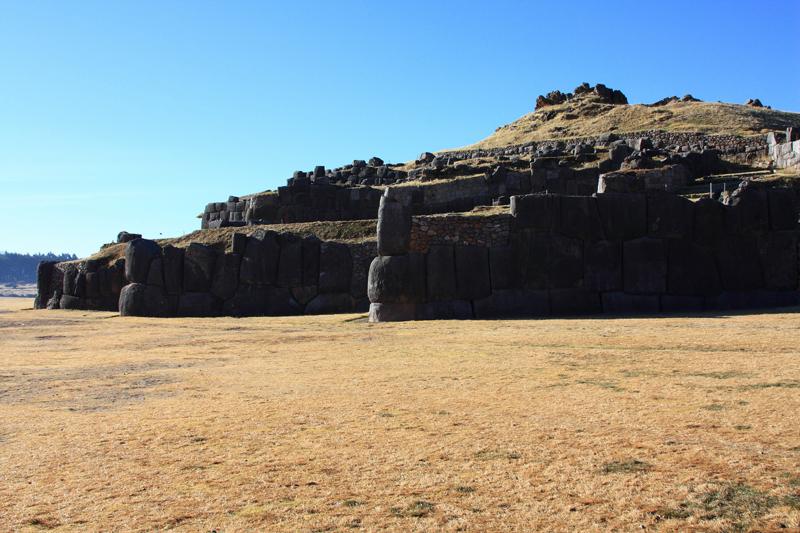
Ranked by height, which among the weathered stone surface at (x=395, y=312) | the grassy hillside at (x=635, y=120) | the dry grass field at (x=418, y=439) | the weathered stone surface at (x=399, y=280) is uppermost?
the grassy hillside at (x=635, y=120)

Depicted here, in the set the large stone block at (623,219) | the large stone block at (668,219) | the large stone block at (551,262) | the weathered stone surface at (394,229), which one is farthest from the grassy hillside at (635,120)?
the weathered stone surface at (394,229)

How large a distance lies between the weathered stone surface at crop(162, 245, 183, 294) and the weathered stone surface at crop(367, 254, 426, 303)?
1063 centimetres

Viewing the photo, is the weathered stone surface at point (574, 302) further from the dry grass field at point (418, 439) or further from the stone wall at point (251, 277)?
the stone wall at point (251, 277)

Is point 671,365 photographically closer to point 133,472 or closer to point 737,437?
point 737,437

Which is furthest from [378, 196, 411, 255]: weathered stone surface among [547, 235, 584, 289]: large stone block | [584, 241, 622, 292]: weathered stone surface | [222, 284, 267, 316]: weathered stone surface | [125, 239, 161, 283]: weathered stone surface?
[125, 239, 161, 283]: weathered stone surface

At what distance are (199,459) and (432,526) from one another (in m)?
2.69

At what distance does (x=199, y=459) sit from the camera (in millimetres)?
7164

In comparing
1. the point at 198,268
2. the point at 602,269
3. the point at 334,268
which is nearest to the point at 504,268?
the point at 602,269

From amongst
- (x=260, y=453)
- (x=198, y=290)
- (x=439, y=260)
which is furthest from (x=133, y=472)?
(x=198, y=290)

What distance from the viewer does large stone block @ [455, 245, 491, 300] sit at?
2153cm

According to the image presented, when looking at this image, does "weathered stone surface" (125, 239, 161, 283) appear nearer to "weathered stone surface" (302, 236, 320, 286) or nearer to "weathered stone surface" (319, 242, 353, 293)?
"weathered stone surface" (302, 236, 320, 286)

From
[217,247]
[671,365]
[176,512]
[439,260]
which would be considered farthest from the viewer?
[217,247]

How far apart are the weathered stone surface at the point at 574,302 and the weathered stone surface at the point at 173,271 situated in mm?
14639

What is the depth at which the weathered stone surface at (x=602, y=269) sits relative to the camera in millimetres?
21688
